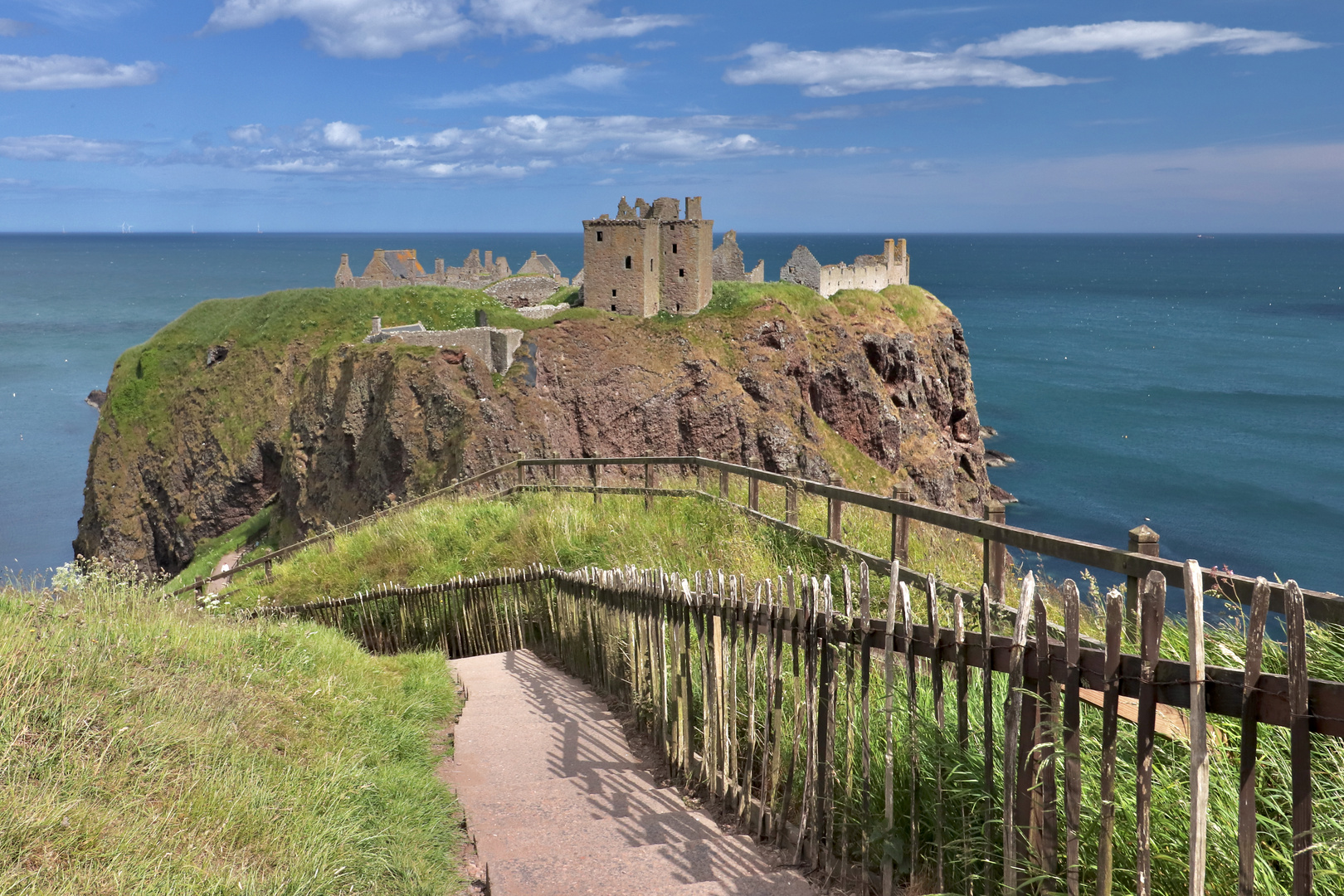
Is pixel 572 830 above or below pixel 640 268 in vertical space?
below

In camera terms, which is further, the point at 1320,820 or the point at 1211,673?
the point at 1320,820

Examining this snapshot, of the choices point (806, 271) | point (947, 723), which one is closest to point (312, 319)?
point (806, 271)

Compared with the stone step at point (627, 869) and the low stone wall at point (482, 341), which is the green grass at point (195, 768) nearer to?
the stone step at point (627, 869)

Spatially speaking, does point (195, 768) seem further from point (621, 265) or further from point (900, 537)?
point (621, 265)

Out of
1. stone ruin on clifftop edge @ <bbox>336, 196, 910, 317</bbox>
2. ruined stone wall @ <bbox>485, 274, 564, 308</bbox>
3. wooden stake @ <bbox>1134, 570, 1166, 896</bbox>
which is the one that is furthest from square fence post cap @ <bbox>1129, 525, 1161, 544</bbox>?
ruined stone wall @ <bbox>485, 274, 564, 308</bbox>

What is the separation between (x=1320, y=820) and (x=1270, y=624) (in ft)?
51.6

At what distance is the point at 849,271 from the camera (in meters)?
64.3

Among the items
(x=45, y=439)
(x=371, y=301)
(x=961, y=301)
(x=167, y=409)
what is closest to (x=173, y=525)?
(x=167, y=409)

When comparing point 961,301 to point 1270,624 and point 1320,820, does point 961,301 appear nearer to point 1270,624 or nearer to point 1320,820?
point 1270,624

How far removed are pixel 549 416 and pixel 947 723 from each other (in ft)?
134

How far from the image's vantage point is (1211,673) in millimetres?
2986

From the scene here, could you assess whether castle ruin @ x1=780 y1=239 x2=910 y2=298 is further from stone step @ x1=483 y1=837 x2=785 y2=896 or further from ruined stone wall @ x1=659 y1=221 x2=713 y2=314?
stone step @ x1=483 y1=837 x2=785 y2=896

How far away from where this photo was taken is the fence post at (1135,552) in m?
5.39

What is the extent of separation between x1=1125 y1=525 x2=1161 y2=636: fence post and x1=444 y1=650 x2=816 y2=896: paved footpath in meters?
2.37
